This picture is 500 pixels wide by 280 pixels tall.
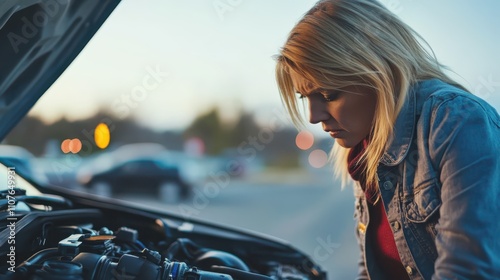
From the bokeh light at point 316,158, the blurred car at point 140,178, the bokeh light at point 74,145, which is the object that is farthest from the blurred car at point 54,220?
the bokeh light at point 316,158

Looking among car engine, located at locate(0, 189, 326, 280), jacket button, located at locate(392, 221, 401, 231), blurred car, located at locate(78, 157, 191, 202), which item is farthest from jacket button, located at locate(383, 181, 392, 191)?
blurred car, located at locate(78, 157, 191, 202)

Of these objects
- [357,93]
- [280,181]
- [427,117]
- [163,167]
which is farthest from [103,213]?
[280,181]

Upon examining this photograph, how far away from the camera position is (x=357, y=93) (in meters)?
1.63

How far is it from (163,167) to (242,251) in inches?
444

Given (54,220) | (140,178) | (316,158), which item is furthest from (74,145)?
(316,158)

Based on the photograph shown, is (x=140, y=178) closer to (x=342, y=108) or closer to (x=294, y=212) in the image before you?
(x=294, y=212)

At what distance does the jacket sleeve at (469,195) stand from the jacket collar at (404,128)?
0.15 metres

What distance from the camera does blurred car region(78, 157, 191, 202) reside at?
13539 mm

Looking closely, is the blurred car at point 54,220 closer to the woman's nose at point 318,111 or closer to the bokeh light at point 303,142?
the woman's nose at point 318,111

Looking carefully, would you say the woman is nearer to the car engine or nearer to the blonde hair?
the blonde hair

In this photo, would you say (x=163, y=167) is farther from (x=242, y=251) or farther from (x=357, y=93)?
(x=357, y=93)

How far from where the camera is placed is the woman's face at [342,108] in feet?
5.40

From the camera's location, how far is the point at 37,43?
1684 millimetres

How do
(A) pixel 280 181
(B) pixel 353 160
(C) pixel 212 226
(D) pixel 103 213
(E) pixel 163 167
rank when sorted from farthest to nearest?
(A) pixel 280 181
(E) pixel 163 167
(C) pixel 212 226
(D) pixel 103 213
(B) pixel 353 160
